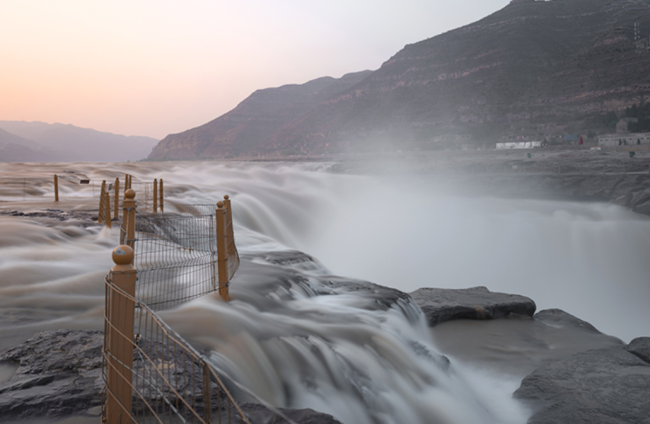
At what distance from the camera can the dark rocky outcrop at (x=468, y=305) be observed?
29.0 ft

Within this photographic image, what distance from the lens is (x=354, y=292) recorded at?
27.2 feet

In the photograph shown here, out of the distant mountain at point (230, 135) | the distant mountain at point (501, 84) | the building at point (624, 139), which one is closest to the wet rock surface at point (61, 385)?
the building at point (624, 139)

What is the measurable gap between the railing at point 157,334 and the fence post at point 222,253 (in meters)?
0.01

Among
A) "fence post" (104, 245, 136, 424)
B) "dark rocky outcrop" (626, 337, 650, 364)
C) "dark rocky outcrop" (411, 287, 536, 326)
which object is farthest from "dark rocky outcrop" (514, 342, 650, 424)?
"fence post" (104, 245, 136, 424)

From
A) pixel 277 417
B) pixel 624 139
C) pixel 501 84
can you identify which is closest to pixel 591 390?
pixel 277 417

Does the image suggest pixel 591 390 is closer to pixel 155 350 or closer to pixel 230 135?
pixel 155 350

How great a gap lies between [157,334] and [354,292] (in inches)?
186

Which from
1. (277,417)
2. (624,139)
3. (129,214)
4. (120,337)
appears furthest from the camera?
(624,139)

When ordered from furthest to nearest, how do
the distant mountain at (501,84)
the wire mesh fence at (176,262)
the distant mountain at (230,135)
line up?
the distant mountain at (230,135)
the distant mountain at (501,84)
the wire mesh fence at (176,262)

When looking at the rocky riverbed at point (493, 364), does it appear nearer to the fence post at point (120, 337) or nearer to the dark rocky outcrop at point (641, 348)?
the dark rocky outcrop at point (641, 348)

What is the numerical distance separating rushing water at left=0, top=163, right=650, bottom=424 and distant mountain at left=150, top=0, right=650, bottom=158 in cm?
5832

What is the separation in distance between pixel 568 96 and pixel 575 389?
85.0m

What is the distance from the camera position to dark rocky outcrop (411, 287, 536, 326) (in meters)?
Result: 8.84

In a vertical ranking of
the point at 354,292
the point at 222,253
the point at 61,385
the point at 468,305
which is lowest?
the point at 468,305
